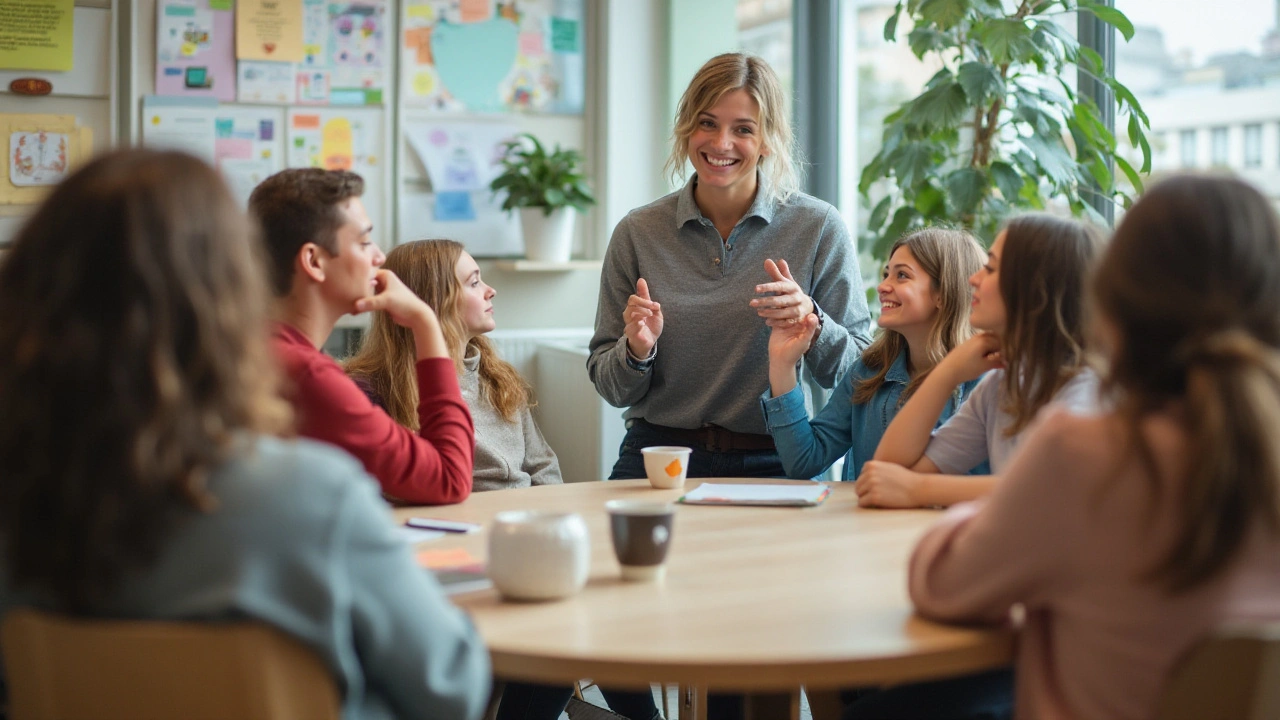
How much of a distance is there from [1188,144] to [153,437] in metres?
2.66

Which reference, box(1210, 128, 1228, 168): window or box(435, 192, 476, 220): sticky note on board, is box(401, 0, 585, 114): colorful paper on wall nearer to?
box(435, 192, 476, 220): sticky note on board

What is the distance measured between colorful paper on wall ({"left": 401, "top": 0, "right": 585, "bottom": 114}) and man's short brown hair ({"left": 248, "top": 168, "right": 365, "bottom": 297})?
2178 millimetres

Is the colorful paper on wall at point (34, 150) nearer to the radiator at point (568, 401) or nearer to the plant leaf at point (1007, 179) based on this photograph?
the radiator at point (568, 401)

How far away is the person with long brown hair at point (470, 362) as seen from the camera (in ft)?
7.27

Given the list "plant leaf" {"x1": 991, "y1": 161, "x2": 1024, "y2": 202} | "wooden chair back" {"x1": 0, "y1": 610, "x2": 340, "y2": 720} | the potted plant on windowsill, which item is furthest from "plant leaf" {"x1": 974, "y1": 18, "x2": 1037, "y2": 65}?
"wooden chair back" {"x1": 0, "y1": 610, "x2": 340, "y2": 720}

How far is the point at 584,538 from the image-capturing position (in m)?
1.16

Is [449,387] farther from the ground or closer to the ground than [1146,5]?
closer to the ground

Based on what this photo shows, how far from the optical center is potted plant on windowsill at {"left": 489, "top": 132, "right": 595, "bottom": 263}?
365 cm

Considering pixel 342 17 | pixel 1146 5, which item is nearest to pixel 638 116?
pixel 342 17

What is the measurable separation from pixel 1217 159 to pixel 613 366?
1.56 m

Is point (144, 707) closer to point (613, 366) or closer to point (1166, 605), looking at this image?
point (1166, 605)

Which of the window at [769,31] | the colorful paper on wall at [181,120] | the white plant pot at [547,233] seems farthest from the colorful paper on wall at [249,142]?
the window at [769,31]

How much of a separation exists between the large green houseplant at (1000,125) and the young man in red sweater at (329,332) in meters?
1.47

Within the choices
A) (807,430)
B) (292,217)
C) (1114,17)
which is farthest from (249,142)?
(1114,17)
